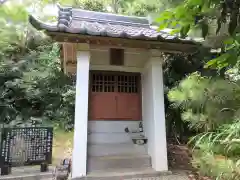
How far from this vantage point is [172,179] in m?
4.58

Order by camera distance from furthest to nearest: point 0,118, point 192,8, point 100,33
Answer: point 0,118 → point 100,33 → point 192,8

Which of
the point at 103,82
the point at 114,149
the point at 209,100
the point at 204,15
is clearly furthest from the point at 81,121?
the point at 204,15

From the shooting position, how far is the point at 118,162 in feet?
Answer: 16.8

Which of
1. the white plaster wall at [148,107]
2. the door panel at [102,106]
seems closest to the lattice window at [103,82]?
the door panel at [102,106]

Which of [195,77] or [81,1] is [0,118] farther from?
[195,77]

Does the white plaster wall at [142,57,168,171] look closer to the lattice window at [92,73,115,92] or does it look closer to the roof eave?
the lattice window at [92,73,115,92]

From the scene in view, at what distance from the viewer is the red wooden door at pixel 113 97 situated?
5.78m

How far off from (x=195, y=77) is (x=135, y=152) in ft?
8.31

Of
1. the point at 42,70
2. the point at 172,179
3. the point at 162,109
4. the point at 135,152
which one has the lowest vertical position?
the point at 172,179

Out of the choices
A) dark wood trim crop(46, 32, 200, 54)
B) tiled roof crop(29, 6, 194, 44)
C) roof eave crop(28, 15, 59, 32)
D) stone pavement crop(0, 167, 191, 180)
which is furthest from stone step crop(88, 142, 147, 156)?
roof eave crop(28, 15, 59, 32)

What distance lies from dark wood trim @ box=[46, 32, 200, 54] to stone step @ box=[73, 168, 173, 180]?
9.28ft

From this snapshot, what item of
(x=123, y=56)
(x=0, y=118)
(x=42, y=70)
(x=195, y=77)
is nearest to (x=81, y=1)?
(x=42, y=70)

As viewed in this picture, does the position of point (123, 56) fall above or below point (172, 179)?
above

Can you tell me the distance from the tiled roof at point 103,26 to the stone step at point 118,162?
279cm
